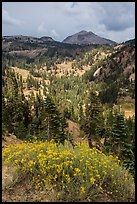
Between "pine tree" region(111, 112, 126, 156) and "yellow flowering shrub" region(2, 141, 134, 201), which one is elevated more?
"yellow flowering shrub" region(2, 141, 134, 201)

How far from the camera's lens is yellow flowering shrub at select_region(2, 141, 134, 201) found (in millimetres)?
6457

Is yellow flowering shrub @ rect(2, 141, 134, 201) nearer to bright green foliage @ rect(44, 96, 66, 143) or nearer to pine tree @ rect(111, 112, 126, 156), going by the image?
pine tree @ rect(111, 112, 126, 156)

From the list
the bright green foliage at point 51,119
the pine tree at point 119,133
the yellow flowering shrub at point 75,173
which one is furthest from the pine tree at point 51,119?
the yellow flowering shrub at point 75,173

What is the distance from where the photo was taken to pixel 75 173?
708 cm

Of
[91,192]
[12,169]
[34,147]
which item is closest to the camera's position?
[91,192]

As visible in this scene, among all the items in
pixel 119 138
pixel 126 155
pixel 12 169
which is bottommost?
pixel 126 155

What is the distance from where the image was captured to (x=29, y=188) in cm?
677

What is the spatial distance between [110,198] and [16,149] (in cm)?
333

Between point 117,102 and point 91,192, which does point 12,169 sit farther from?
point 117,102

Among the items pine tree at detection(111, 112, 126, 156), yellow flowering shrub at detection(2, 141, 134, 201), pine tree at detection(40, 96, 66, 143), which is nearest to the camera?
yellow flowering shrub at detection(2, 141, 134, 201)

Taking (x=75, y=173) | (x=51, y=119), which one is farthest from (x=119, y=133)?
(x=75, y=173)

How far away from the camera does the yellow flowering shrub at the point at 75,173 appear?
21.2ft

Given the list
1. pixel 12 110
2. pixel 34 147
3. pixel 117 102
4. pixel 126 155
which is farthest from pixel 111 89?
pixel 34 147

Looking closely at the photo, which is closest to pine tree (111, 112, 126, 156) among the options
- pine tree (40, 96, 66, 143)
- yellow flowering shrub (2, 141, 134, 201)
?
pine tree (40, 96, 66, 143)
